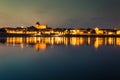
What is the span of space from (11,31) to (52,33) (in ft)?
66.0

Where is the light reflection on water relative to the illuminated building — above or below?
below

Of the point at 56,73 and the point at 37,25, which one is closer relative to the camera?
the point at 56,73

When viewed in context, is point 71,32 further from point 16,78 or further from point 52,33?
point 16,78

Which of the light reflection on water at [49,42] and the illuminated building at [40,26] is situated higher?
the illuminated building at [40,26]

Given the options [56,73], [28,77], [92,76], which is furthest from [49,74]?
[92,76]

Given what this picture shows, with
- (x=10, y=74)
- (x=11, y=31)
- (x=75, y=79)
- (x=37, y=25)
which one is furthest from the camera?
(x=37, y=25)

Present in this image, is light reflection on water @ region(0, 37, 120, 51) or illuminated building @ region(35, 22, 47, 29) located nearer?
light reflection on water @ region(0, 37, 120, 51)

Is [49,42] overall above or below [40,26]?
below

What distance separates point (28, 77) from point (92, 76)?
9.17ft

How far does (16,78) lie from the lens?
1102 centimetres

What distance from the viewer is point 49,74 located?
12.0m

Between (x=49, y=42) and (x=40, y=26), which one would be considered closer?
(x=49, y=42)

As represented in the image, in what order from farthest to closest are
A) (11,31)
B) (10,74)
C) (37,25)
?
(37,25)
(11,31)
(10,74)

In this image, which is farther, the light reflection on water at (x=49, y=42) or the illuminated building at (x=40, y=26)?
the illuminated building at (x=40, y=26)
